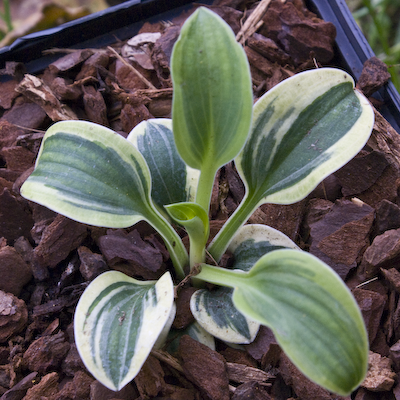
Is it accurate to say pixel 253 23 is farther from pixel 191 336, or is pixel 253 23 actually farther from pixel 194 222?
pixel 191 336

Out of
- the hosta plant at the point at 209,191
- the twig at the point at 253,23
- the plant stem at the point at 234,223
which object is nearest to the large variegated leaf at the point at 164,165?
the hosta plant at the point at 209,191

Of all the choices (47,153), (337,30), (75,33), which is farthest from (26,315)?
(337,30)

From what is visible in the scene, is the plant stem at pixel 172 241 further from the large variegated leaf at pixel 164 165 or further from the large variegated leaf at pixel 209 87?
the large variegated leaf at pixel 209 87

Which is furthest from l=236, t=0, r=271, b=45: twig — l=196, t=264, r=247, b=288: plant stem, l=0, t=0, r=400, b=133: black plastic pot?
l=196, t=264, r=247, b=288: plant stem

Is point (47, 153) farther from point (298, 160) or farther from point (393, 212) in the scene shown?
point (393, 212)

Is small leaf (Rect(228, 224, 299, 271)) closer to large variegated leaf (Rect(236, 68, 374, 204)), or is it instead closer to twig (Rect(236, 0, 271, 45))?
large variegated leaf (Rect(236, 68, 374, 204))

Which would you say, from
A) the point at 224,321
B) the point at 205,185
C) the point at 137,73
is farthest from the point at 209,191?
the point at 137,73
